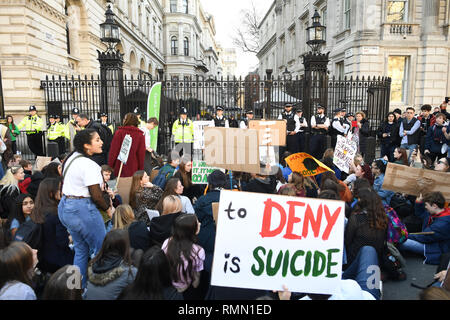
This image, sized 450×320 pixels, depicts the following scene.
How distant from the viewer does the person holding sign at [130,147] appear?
5.86 metres

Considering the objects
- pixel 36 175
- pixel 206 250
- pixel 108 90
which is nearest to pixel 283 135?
pixel 206 250

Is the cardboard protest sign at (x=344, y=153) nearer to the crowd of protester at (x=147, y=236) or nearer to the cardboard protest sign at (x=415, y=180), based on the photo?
the crowd of protester at (x=147, y=236)

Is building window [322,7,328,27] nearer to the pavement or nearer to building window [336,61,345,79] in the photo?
building window [336,61,345,79]

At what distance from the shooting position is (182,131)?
998cm

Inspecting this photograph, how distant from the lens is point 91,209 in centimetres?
353

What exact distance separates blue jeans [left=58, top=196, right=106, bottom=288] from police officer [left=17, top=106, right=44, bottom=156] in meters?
9.61

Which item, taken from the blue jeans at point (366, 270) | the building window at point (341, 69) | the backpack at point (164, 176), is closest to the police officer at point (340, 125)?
the backpack at point (164, 176)

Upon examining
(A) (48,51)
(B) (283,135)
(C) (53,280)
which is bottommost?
(C) (53,280)

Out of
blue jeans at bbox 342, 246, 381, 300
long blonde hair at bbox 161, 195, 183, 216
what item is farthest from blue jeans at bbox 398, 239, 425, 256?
A: long blonde hair at bbox 161, 195, 183, 216

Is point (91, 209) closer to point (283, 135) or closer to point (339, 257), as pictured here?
point (339, 257)

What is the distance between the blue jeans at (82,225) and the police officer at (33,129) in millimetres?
9614

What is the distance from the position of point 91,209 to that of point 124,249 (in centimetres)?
100

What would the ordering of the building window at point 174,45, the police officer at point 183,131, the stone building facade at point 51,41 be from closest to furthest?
the police officer at point 183,131 < the stone building facade at point 51,41 < the building window at point 174,45

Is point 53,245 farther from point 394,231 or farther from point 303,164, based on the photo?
point 394,231
